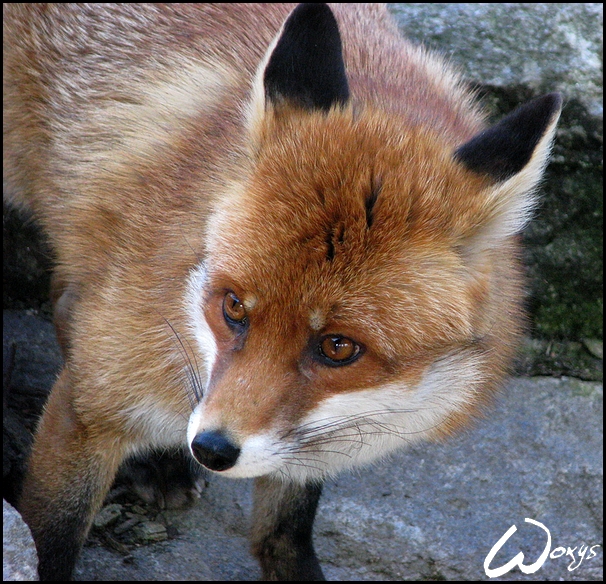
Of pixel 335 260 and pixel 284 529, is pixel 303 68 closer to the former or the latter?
pixel 335 260

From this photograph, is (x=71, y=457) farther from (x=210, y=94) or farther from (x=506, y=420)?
(x=506, y=420)

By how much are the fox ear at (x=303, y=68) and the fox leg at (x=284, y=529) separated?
2.17 meters

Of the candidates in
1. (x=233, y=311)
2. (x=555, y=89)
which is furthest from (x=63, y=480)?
(x=555, y=89)

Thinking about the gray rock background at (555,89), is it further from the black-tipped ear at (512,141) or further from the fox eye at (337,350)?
the fox eye at (337,350)

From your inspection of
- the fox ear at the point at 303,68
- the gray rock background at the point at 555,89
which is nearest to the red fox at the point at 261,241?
the fox ear at the point at 303,68

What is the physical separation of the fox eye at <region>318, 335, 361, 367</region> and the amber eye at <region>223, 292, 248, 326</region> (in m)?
0.32

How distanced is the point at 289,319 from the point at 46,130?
8.25 feet

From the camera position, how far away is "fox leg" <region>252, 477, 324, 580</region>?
4609mm

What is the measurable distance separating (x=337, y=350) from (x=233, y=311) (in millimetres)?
431

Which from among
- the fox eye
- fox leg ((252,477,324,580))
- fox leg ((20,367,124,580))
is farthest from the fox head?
fox leg ((252,477,324,580))

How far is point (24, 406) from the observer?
5.36m

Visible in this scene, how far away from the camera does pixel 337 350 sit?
10.3 ft

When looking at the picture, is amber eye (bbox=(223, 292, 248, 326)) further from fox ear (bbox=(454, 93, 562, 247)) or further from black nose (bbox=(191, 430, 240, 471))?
fox ear (bbox=(454, 93, 562, 247))

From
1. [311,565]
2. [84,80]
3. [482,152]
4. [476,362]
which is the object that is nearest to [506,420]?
[311,565]
